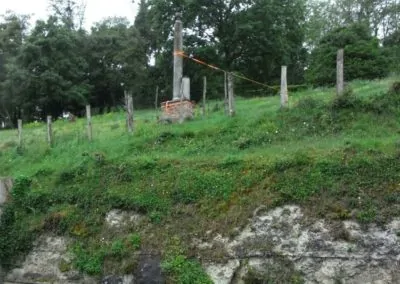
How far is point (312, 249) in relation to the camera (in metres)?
12.9

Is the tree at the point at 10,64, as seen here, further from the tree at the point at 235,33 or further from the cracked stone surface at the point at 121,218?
the cracked stone surface at the point at 121,218

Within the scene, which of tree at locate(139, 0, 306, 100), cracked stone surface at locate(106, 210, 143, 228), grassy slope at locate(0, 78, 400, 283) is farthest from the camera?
tree at locate(139, 0, 306, 100)

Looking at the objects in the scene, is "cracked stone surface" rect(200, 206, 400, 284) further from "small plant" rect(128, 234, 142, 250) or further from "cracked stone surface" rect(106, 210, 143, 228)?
"cracked stone surface" rect(106, 210, 143, 228)

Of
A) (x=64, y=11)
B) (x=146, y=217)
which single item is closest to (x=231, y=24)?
(x=64, y=11)

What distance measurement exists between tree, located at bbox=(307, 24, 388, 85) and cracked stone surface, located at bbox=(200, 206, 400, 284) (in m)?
19.5

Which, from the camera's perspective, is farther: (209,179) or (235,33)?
(235,33)

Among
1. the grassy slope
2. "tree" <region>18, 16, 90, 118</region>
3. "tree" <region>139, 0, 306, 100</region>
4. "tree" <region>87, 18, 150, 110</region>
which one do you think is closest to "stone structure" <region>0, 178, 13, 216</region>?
the grassy slope

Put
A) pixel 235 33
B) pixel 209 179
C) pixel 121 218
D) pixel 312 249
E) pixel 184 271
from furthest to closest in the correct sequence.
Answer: pixel 235 33, pixel 121 218, pixel 209 179, pixel 184 271, pixel 312 249

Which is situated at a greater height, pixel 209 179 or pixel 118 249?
pixel 209 179

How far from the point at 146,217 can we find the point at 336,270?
5.11 meters

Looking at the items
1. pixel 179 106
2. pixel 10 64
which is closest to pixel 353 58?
pixel 179 106

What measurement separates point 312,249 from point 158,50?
3800 cm

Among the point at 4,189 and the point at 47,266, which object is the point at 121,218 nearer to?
the point at 47,266

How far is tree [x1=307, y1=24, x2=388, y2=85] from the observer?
32.7 meters
